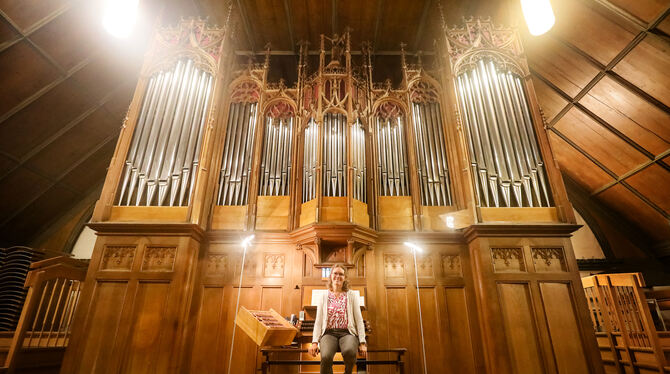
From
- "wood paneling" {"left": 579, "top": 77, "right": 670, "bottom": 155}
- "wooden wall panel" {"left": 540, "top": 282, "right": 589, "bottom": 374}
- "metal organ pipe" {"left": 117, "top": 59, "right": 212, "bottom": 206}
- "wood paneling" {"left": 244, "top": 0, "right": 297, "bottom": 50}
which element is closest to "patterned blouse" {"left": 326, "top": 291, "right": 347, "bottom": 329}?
"wooden wall panel" {"left": 540, "top": 282, "right": 589, "bottom": 374}

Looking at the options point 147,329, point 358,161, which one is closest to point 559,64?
point 358,161

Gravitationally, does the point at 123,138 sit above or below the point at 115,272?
above

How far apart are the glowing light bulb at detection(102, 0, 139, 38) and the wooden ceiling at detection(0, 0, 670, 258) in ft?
9.36

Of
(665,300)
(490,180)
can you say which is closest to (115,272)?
(490,180)

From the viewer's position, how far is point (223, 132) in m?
6.54

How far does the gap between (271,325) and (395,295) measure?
2.43 m

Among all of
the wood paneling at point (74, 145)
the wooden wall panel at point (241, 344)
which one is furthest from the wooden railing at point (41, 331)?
the wood paneling at point (74, 145)

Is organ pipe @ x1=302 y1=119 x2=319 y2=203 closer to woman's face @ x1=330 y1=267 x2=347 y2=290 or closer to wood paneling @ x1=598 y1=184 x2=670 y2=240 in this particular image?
woman's face @ x1=330 y1=267 x2=347 y2=290

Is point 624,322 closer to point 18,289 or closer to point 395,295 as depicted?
point 395,295

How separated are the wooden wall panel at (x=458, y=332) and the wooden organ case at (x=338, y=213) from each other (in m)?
0.02

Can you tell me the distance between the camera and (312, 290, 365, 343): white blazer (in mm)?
3643

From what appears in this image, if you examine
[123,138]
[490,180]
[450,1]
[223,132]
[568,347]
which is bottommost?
[568,347]

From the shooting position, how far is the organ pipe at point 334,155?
5.80m

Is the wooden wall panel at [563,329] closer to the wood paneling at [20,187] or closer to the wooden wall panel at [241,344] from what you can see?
the wooden wall panel at [241,344]
